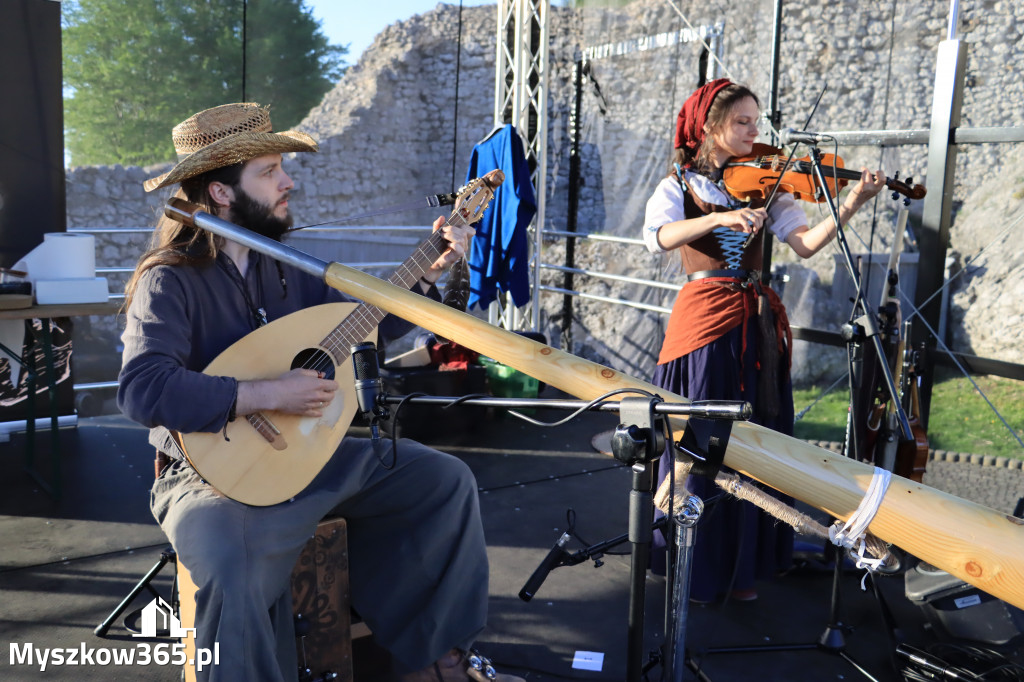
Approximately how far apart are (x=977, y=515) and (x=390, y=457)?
1.54 metres

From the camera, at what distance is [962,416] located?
4945 millimetres

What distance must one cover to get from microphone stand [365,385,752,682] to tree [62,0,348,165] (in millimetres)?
8954

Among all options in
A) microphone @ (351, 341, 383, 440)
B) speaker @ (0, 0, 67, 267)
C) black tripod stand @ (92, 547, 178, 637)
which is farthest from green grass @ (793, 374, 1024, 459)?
speaker @ (0, 0, 67, 267)

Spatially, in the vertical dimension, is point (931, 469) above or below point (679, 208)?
below

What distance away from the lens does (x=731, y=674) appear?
7.80 feet

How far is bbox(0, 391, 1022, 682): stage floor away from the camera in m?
2.44

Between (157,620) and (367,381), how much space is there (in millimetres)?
1701

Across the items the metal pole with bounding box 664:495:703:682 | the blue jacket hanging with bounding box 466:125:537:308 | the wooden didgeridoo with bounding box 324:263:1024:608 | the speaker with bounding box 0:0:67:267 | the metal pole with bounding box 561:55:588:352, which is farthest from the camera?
the metal pole with bounding box 561:55:588:352

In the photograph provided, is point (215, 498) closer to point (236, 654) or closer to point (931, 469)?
point (236, 654)

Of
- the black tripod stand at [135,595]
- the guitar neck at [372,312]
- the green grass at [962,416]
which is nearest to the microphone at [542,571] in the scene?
the guitar neck at [372,312]

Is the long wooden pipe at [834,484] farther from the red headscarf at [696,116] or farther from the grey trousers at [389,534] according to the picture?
the red headscarf at [696,116]

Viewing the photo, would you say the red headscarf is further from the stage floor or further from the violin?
the stage floor

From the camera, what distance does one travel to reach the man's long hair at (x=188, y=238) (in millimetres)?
2137

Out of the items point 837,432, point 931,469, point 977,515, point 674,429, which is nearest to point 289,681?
point 674,429
